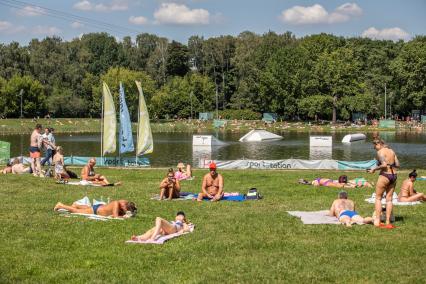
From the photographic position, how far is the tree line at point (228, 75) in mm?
109312

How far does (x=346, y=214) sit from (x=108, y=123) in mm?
21950

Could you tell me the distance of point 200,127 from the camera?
108812mm

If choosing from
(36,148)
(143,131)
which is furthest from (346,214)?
(143,131)

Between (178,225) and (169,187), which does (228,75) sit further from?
(178,225)

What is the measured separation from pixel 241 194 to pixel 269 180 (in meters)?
5.60

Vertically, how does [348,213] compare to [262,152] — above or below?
above

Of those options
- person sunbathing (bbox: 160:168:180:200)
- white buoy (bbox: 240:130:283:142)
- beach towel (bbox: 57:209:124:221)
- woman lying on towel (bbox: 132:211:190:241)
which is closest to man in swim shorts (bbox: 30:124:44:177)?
person sunbathing (bbox: 160:168:180:200)

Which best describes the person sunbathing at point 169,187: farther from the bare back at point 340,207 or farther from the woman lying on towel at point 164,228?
the bare back at point 340,207

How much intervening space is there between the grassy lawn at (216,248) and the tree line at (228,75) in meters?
92.7

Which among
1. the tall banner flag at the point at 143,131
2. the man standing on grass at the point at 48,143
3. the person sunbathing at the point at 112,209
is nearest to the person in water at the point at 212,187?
the person sunbathing at the point at 112,209

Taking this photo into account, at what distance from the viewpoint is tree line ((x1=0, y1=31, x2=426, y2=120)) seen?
359 feet

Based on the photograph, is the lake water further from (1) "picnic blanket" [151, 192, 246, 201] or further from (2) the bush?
(2) the bush

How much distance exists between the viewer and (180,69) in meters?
142

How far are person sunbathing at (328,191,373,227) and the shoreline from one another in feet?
269
